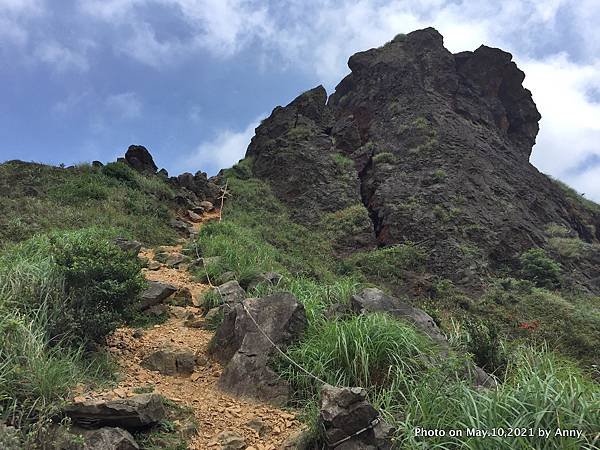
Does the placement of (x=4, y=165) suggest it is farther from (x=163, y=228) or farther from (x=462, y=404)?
(x=462, y=404)

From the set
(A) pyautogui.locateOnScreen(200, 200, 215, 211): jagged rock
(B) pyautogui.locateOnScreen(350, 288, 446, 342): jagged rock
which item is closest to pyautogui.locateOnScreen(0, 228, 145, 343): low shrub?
(B) pyautogui.locateOnScreen(350, 288, 446, 342): jagged rock

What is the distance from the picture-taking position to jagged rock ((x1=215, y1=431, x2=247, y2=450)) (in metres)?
4.09

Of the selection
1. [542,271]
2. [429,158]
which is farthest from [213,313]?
[429,158]

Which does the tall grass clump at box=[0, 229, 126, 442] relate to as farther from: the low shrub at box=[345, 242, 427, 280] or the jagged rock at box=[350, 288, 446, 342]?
the low shrub at box=[345, 242, 427, 280]

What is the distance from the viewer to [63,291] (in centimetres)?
545

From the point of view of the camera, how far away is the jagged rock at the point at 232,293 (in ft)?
25.3

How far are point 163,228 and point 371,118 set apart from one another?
2001 cm

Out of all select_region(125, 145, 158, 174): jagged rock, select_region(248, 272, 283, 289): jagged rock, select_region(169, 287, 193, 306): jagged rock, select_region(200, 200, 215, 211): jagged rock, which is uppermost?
select_region(125, 145, 158, 174): jagged rock

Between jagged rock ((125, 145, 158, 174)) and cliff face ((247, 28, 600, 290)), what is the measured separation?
23.9ft

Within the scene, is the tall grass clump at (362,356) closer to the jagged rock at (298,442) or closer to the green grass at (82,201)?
the jagged rock at (298,442)

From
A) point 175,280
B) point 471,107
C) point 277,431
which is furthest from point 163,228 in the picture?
point 471,107

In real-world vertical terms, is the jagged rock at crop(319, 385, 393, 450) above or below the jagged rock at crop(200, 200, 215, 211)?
below

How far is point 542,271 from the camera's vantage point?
20.3 metres

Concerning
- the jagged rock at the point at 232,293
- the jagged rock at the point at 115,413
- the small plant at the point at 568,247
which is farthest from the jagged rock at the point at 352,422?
the small plant at the point at 568,247
